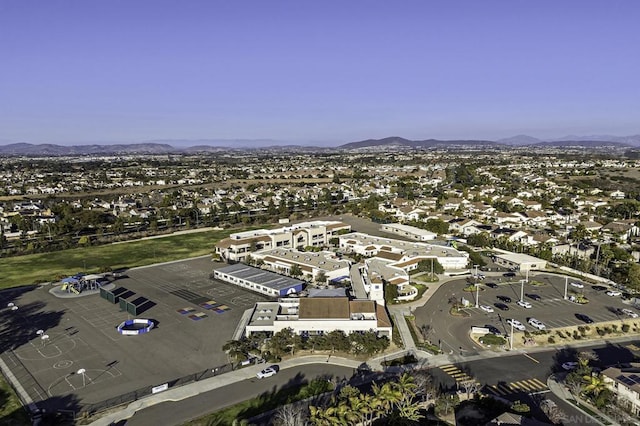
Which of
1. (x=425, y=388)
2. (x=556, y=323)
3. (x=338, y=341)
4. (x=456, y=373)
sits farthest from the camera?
(x=556, y=323)

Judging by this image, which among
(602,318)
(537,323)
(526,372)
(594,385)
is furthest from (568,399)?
(602,318)

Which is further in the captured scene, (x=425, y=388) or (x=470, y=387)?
(x=425, y=388)

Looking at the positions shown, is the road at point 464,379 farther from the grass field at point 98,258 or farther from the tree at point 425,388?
the grass field at point 98,258

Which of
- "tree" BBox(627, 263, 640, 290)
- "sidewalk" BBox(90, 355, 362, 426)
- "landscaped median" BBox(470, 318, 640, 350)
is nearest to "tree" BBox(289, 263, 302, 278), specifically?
"sidewalk" BBox(90, 355, 362, 426)

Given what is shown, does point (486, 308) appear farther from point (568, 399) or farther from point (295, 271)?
point (295, 271)

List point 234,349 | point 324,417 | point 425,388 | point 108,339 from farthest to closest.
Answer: point 108,339, point 234,349, point 425,388, point 324,417

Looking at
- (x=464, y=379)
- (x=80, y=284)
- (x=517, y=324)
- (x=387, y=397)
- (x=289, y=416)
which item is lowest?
(x=517, y=324)
